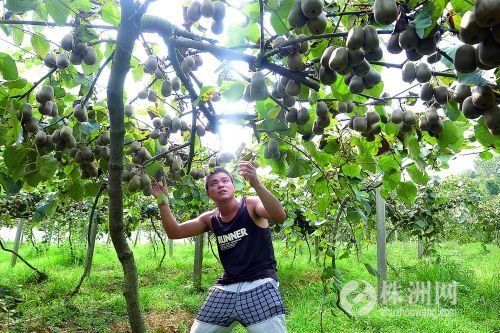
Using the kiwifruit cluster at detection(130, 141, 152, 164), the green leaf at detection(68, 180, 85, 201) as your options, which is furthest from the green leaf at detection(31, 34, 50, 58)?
the green leaf at detection(68, 180, 85, 201)

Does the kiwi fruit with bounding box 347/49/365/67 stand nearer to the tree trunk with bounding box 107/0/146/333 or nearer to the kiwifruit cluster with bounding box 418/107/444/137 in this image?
the kiwifruit cluster with bounding box 418/107/444/137

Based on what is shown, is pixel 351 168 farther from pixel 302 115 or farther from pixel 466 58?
pixel 466 58

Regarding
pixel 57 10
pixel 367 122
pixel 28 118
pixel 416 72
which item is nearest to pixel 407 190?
pixel 367 122

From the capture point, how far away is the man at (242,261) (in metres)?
2.17

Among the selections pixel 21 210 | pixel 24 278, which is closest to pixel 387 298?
pixel 21 210

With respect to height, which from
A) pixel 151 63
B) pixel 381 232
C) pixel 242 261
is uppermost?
pixel 151 63

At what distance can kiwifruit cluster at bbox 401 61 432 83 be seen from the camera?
0.92 metres

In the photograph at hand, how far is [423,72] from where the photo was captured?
92 centimetres

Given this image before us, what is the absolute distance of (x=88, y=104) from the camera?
181cm

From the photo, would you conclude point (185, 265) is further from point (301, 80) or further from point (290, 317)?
point (301, 80)

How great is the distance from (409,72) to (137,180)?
4.17 ft

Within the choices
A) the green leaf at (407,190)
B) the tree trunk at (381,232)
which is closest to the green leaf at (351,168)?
the green leaf at (407,190)

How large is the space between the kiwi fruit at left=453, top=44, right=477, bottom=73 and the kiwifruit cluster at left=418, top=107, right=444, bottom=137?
0.41 m

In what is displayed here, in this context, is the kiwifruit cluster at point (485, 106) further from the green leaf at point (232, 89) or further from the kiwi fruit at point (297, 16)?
the green leaf at point (232, 89)
